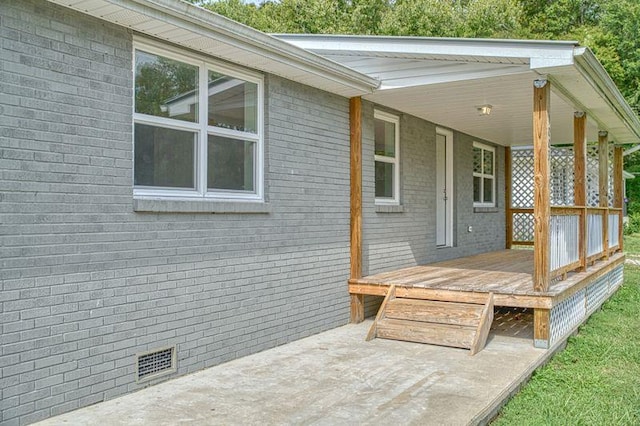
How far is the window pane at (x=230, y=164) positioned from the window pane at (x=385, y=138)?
2605mm

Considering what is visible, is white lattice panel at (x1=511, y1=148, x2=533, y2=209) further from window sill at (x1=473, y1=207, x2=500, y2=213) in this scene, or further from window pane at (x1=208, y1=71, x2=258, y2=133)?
window pane at (x1=208, y1=71, x2=258, y2=133)

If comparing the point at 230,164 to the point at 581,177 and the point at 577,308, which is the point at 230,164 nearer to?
the point at 577,308

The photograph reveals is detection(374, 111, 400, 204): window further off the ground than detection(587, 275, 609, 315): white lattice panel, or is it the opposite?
detection(374, 111, 400, 204): window

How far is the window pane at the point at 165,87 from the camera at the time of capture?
4.59 meters

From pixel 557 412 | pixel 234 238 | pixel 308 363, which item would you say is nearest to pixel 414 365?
pixel 308 363

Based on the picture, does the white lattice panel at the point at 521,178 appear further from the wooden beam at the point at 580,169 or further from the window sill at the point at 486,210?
the wooden beam at the point at 580,169

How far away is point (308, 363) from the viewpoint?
522 cm

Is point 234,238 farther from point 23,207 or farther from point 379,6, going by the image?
point 379,6

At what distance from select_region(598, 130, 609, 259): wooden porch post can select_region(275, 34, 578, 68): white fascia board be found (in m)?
4.61

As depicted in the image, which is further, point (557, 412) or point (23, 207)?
point (557, 412)

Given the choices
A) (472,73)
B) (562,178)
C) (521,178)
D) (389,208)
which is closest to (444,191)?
(389,208)

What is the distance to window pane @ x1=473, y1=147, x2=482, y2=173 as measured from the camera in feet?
38.3

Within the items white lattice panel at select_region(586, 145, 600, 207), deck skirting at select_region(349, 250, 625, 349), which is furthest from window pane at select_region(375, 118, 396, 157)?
white lattice panel at select_region(586, 145, 600, 207)

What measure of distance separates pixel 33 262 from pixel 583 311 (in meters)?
6.58
